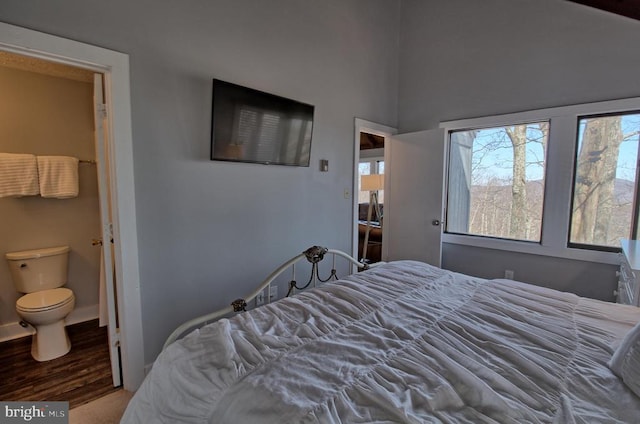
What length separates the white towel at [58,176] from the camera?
2551 mm

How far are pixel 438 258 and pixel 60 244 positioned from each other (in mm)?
3833

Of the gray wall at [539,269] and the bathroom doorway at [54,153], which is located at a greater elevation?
the bathroom doorway at [54,153]

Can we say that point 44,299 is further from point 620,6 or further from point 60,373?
point 620,6

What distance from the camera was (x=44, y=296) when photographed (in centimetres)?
239

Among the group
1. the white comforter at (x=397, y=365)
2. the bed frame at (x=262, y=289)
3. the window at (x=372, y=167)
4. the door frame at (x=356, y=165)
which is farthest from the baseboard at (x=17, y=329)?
the window at (x=372, y=167)

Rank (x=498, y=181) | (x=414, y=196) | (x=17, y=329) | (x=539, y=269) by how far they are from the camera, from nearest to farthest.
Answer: (x=17, y=329), (x=539, y=269), (x=498, y=181), (x=414, y=196)

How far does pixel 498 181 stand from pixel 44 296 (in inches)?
172

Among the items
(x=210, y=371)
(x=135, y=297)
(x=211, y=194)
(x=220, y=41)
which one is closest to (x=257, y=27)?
(x=220, y=41)

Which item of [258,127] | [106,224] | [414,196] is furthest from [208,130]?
[414,196]

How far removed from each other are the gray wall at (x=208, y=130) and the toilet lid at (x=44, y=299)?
932 mm

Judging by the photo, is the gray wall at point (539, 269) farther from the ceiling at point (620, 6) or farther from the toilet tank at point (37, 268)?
the toilet tank at point (37, 268)

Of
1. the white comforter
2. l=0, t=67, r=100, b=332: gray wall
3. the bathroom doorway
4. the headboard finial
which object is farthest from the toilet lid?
the headboard finial

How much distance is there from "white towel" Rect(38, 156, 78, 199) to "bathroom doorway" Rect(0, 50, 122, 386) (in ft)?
0.64

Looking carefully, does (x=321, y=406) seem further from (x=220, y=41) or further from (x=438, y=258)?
(x=438, y=258)
